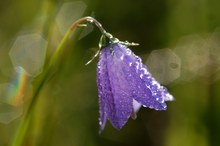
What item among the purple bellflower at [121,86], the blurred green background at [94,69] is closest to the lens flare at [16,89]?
the blurred green background at [94,69]

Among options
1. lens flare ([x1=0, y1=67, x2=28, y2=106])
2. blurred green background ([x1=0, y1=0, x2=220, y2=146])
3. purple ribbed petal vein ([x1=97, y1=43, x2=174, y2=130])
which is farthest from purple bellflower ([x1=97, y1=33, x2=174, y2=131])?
lens flare ([x1=0, y1=67, x2=28, y2=106])

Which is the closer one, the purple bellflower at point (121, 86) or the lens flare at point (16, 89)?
the purple bellflower at point (121, 86)

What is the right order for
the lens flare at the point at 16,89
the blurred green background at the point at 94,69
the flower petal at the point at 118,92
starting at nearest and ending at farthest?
the flower petal at the point at 118,92 < the blurred green background at the point at 94,69 < the lens flare at the point at 16,89

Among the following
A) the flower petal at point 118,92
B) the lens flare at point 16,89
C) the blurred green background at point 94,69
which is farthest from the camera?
the lens flare at point 16,89

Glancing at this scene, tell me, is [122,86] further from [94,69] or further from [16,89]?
[94,69]

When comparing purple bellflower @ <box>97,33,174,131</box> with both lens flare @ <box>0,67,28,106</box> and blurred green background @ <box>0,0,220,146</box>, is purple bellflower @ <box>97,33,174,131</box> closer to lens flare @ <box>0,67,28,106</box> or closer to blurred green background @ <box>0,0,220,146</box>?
blurred green background @ <box>0,0,220,146</box>

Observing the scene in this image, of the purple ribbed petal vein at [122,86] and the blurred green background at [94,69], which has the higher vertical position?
the purple ribbed petal vein at [122,86]

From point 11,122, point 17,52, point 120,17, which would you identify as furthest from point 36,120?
point 120,17

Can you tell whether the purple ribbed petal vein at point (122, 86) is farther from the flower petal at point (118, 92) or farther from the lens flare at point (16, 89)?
the lens flare at point (16, 89)

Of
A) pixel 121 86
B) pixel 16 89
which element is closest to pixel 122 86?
pixel 121 86
